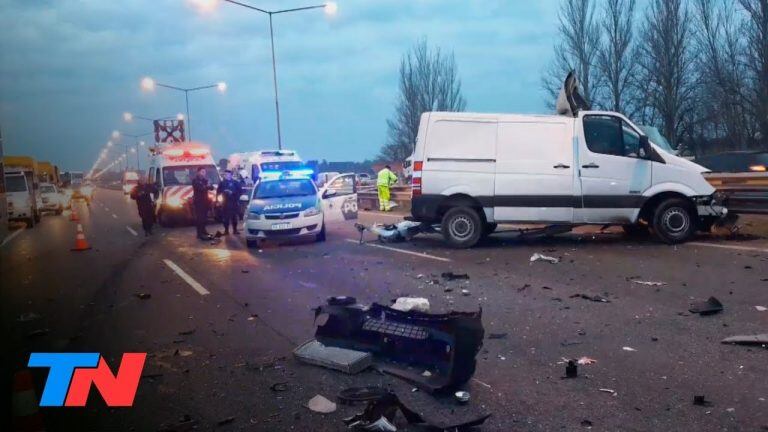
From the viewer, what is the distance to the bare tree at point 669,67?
2706cm

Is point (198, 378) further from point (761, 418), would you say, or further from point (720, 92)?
point (720, 92)

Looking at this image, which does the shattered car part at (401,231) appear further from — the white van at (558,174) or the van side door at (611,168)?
the van side door at (611,168)

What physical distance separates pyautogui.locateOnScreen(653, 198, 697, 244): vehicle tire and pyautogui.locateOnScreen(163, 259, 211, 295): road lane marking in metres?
7.66

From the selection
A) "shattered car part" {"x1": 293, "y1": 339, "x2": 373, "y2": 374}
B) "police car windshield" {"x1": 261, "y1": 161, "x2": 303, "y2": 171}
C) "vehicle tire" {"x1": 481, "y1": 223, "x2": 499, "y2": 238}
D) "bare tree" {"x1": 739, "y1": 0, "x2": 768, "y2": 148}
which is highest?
"bare tree" {"x1": 739, "y1": 0, "x2": 768, "y2": 148}

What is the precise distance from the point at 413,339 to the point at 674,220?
7.73 metres

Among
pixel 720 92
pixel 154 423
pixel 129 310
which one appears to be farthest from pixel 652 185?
pixel 720 92

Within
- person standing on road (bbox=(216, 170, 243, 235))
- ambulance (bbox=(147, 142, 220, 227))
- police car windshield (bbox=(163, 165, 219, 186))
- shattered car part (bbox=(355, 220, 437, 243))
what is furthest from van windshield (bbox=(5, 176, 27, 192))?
shattered car part (bbox=(355, 220, 437, 243))

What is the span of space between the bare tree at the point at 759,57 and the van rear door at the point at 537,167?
1736cm

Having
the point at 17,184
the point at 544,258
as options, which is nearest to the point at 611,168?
the point at 544,258

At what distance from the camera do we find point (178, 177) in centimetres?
2167

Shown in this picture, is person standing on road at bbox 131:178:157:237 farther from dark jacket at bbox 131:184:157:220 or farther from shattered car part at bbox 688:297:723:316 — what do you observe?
shattered car part at bbox 688:297:723:316

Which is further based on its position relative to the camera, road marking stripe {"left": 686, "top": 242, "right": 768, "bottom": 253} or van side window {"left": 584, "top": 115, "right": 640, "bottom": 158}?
van side window {"left": 584, "top": 115, "right": 640, "bottom": 158}

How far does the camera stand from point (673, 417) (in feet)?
12.8

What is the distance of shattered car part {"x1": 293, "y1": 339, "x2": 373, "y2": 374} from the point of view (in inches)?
193
